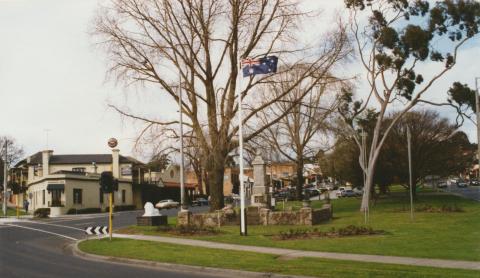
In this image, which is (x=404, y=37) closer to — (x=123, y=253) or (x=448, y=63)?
(x=448, y=63)

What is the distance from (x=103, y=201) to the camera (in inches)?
2756

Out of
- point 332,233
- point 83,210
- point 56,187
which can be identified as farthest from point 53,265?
point 83,210

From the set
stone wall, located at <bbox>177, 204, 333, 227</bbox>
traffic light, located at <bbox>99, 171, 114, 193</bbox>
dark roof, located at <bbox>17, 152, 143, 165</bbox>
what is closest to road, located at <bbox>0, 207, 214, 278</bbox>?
traffic light, located at <bbox>99, 171, 114, 193</bbox>

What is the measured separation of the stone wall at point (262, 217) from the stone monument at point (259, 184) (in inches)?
98.3

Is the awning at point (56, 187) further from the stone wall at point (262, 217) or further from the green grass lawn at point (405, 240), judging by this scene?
the green grass lawn at point (405, 240)

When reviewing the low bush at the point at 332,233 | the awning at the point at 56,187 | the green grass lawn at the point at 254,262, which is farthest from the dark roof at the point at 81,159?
the green grass lawn at the point at 254,262

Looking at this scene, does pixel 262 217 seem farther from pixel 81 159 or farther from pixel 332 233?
pixel 81 159

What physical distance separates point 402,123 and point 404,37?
1912 cm

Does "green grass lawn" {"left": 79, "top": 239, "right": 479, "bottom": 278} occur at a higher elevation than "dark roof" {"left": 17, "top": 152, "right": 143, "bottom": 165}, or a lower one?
lower

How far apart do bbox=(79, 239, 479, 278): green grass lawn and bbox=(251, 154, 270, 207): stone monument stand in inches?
493

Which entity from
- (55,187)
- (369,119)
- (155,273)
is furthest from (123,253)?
(55,187)

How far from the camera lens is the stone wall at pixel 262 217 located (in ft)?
95.0

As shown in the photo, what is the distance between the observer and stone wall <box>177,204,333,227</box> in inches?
1140

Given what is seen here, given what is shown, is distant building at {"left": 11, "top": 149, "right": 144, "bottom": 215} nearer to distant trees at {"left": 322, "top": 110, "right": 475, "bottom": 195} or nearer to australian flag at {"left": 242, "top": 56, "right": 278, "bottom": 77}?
distant trees at {"left": 322, "top": 110, "right": 475, "bottom": 195}
